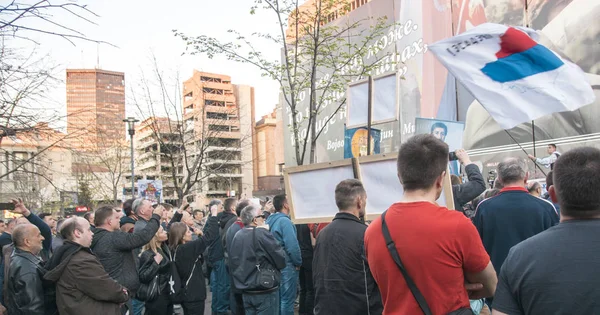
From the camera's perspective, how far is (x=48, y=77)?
23.6 ft

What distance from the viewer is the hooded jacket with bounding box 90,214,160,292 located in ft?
21.1

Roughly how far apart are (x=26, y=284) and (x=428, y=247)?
4843 mm

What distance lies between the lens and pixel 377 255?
9.71 feet

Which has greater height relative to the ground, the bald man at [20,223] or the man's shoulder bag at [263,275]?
the bald man at [20,223]

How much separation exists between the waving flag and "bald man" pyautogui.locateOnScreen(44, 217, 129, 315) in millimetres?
4152

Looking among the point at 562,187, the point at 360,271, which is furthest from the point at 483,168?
the point at 562,187

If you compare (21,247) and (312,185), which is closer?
(312,185)

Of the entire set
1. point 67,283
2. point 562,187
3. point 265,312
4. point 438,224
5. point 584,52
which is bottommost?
point 265,312

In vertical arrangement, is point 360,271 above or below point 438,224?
below

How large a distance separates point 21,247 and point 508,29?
5.93m

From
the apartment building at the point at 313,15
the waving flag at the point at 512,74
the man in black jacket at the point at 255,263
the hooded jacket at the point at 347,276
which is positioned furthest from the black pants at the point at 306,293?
the apartment building at the point at 313,15

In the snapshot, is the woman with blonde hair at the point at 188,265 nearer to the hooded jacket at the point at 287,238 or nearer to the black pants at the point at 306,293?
the hooded jacket at the point at 287,238

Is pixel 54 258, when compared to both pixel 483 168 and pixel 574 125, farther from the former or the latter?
pixel 483 168

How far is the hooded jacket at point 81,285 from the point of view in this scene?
5.34 m
